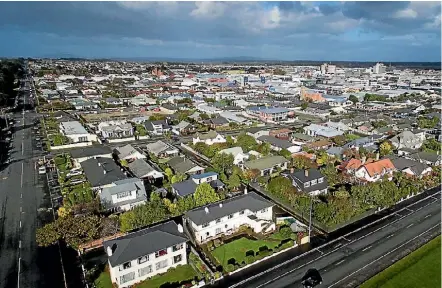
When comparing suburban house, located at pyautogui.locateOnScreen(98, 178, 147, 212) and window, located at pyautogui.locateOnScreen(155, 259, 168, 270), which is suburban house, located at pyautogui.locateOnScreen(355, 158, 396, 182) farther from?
window, located at pyautogui.locateOnScreen(155, 259, 168, 270)

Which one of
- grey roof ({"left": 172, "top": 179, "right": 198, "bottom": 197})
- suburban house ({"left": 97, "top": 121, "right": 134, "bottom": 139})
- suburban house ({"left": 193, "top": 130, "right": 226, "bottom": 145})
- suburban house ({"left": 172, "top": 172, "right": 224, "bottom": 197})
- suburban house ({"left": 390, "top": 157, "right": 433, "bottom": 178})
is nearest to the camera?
grey roof ({"left": 172, "top": 179, "right": 198, "bottom": 197})

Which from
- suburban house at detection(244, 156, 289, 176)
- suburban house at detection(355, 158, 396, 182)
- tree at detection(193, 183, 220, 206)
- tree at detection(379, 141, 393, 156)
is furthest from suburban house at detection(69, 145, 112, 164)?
tree at detection(379, 141, 393, 156)

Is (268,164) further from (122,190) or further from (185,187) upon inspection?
(122,190)

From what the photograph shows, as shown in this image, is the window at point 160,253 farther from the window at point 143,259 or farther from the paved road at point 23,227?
the paved road at point 23,227

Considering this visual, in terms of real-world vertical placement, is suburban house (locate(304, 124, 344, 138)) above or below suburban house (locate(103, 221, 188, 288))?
above

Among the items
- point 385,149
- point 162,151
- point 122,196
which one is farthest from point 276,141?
point 122,196

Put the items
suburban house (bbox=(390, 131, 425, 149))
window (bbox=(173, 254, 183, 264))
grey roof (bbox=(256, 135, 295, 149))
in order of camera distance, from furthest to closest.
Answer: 1. suburban house (bbox=(390, 131, 425, 149))
2. grey roof (bbox=(256, 135, 295, 149))
3. window (bbox=(173, 254, 183, 264))

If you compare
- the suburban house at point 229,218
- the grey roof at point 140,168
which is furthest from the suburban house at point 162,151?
the suburban house at point 229,218
